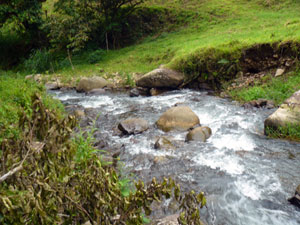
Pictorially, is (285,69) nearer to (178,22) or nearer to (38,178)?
(38,178)

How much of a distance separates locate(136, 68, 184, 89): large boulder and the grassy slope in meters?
0.58

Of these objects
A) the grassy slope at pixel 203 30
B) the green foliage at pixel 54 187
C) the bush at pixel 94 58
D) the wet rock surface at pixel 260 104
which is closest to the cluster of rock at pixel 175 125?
the wet rock surface at pixel 260 104

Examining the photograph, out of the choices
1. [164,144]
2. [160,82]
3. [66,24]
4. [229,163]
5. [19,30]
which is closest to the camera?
[229,163]

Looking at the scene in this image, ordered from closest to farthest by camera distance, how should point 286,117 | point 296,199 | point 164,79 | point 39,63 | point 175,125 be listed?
point 296,199 < point 286,117 < point 175,125 < point 164,79 < point 39,63

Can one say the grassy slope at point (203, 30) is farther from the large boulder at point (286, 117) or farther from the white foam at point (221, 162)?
the white foam at point (221, 162)

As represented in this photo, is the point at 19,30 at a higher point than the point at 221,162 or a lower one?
higher

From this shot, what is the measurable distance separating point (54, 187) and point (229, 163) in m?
4.51

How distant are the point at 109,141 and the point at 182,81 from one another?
5.88m

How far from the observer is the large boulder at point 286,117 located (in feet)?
21.1

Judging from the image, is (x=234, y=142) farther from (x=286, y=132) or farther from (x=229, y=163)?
(x=286, y=132)

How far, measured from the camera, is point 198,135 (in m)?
6.59

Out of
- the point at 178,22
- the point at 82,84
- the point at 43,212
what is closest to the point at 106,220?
the point at 43,212

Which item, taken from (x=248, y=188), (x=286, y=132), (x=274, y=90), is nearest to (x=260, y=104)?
(x=274, y=90)

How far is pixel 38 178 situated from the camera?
153cm
